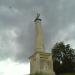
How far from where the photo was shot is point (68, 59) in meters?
59.7

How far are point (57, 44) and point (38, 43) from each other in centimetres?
2848

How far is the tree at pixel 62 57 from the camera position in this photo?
5559 centimetres

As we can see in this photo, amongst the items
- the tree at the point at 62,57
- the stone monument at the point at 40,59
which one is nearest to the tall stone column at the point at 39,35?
the stone monument at the point at 40,59

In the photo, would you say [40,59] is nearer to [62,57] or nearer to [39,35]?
[39,35]

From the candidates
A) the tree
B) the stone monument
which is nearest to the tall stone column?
the stone monument

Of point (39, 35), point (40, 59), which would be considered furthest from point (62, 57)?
point (40, 59)

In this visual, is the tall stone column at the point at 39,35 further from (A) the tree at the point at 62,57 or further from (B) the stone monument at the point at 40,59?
(A) the tree at the point at 62,57

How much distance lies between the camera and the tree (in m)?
55.6

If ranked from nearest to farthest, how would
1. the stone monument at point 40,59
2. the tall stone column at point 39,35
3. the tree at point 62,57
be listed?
the stone monument at point 40,59 < the tall stone column at point 39,35 < the tree at point 62,57

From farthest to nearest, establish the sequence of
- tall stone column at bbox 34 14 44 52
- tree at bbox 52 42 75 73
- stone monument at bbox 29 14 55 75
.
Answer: tree at bbox 52 42 75 73, tall stone column at bbox 34 14 44 52, stone monument at bbox 29 14 55 75

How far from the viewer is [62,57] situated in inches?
2347

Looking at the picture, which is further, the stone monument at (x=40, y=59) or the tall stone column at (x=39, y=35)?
the tall stone column at (x=39, y=35)

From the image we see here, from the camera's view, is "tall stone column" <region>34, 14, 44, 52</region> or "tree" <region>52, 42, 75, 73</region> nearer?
"tall stone column" <region>34, 14, 44, 52</region>

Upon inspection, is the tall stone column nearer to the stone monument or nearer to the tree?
the stone monument
